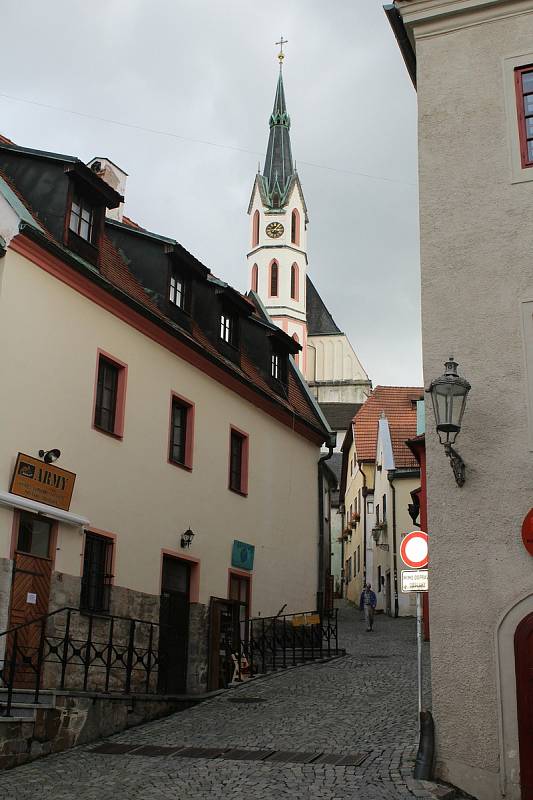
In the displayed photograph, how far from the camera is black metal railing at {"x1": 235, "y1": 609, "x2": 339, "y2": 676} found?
66.6 ft

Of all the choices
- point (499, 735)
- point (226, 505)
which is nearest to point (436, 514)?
point (499, 735)

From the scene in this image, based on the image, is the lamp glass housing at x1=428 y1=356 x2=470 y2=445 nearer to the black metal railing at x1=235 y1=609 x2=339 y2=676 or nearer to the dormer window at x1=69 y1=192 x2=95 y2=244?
the dormer window at x1=69 y1=192 x2=95 y2=244

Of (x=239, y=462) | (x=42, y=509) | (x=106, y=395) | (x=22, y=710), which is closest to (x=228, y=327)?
(x=239, y=462)

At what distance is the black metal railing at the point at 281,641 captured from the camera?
20.3 metres

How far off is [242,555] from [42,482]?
727 centimetres

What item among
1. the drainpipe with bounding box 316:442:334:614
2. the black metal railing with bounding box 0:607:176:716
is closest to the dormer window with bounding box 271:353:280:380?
the drainpipe with bounding box 316:442:334:614

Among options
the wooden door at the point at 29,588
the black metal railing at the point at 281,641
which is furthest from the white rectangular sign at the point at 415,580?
the black metal railing at the point at 281,641

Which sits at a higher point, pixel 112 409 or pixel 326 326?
pixel 326 326

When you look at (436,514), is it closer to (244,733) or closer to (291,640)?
(244,733)

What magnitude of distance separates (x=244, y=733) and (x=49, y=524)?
180 inches

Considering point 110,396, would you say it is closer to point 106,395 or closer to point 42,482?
point 106,395

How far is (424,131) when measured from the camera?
1285 centimetres

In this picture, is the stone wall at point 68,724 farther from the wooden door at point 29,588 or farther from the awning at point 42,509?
the awning at point 42,509

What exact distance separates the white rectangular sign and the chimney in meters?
13.8
